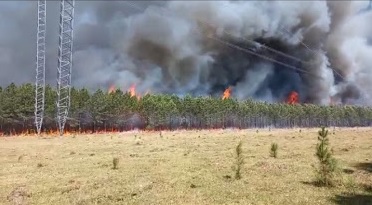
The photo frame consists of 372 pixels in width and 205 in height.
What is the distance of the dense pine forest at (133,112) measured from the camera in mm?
128875

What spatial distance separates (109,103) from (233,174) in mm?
118002

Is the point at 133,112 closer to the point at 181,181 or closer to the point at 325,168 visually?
the point at 181,181

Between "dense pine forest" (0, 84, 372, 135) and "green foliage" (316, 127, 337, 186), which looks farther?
"dense pine forest" (0, 84, 372, 135)

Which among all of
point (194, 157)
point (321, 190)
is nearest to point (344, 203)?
point (321, 190)

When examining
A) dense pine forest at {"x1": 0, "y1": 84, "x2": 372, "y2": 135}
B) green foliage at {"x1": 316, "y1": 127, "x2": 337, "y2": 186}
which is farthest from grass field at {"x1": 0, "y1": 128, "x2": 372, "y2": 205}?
dense pine forest at {"x1": 0, "y1": 84, "x2": 372, "y2": 135}

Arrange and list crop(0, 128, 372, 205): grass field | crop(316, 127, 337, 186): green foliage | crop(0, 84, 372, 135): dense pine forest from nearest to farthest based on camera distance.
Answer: crop(0, 128, 372, 205): grass field
crop(316, 127, 337, 186): green foliage
crop(0, 84, 372, 135): dense pine forest

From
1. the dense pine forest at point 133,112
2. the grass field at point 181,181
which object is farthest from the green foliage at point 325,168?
the dense pine forest at point 133,112

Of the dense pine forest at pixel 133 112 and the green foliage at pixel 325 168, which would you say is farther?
the dense pine forest at pixel 133 112

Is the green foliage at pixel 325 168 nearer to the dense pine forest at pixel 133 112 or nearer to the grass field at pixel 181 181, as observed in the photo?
the grass field at pixel 181 181

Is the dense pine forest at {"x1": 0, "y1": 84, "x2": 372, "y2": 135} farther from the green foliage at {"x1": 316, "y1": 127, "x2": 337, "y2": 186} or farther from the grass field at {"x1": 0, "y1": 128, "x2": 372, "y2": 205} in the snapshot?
the green foliage at {"x1": 316, "y1": 127, "x2": 337, "y2": 186}

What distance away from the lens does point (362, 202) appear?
1888cm

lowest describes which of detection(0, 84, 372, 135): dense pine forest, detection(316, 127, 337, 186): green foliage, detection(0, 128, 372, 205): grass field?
detection(0, 128, 372, 205): grass field

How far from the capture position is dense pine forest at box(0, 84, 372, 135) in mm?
128875

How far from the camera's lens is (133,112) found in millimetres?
147250
